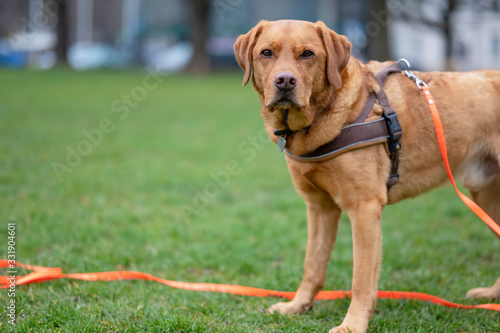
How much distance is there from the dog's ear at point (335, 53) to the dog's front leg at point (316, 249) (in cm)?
98

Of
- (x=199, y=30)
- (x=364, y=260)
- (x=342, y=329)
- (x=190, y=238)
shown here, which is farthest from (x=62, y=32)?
(x=342, y=329)

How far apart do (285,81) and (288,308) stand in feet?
5.46

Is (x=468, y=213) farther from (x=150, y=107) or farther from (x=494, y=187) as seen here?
(x=150, y=107)

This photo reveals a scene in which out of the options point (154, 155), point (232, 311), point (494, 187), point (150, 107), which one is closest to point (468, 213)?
point (494, 187)

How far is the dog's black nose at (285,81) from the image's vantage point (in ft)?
9.45

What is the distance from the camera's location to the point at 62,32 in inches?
1234

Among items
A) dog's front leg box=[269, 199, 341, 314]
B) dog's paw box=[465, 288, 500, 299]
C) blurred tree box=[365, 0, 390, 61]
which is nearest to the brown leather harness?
dog's front leg box=[269, 199, 341, 314]

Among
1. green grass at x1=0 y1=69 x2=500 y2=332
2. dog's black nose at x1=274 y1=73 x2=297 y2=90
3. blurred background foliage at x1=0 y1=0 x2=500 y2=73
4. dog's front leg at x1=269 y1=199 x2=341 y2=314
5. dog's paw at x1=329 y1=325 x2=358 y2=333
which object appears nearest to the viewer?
dog's black nose at x1=274 y1=73 x2=297 y2=90

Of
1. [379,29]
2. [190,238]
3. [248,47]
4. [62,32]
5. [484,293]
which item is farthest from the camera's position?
[62,32]

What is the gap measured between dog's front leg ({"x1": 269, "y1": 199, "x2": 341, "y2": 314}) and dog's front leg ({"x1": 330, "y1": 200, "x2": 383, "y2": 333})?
1.57 ft

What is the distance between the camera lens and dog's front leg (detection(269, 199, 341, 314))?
359 centimetres

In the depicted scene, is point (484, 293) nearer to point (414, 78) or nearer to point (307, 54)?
point (414, 78)

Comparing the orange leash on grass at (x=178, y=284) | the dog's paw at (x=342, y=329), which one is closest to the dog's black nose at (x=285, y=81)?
the dog's paw at (x=342, y=329)

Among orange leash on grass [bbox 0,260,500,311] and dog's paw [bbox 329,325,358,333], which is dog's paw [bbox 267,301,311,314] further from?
Answer: dog's paw [bbox 329,325,358,333]
